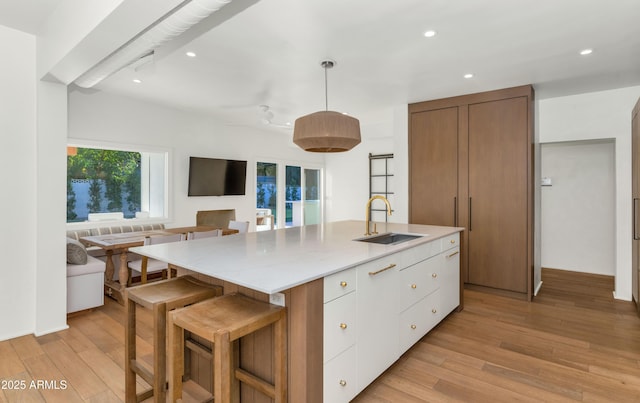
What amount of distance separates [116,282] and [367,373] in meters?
3.53

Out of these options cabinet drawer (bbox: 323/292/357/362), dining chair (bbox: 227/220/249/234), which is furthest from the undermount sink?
dining chair (bbox: 227/220/249/234)

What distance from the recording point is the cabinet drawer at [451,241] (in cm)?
312

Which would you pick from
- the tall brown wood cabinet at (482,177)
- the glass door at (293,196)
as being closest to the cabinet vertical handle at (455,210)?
the tall brown wood cabinet at (482,177)

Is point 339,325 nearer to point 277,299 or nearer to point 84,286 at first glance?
point 277,299

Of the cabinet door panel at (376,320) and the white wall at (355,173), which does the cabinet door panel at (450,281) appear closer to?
the cabinet door panel at (376,320)

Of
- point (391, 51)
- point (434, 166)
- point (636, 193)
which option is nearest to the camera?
point (391, 51)

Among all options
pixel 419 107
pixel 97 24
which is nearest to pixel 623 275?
pixel 419 107

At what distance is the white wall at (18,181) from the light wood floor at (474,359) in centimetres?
Answer: 29

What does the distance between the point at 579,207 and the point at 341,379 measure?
5052 millimetres

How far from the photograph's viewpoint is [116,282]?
4188 mm

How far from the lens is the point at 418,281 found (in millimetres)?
2639

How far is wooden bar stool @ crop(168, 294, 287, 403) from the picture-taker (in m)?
1.45

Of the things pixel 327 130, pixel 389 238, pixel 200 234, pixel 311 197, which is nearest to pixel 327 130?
pixel 327 130

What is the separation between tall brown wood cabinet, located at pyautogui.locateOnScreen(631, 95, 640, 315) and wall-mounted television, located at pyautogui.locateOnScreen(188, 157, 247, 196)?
5.42 m
